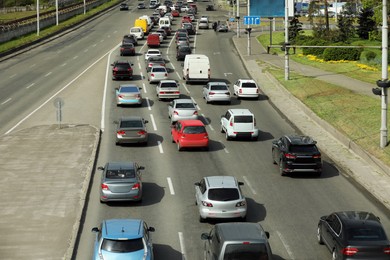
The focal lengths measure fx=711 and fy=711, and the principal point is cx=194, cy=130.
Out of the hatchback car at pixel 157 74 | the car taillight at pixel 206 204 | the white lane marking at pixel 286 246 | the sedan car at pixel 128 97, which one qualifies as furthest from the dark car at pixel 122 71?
the white lane marking at pixel 286 246

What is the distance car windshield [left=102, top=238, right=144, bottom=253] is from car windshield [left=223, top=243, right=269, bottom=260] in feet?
8.79

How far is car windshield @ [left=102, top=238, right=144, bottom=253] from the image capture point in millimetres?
20516

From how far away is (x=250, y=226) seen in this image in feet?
69.1

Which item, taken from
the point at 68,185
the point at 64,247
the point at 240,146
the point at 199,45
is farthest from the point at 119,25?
the point at 64,247

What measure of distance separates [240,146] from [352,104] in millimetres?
12227

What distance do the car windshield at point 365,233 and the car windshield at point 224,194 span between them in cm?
575

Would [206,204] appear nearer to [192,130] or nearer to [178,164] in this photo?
[178,164]

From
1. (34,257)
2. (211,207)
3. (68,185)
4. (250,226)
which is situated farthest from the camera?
(68,185)

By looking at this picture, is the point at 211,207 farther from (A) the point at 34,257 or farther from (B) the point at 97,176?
(B) the point at 97,176

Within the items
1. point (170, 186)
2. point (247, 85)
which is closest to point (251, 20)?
point (247, 85)

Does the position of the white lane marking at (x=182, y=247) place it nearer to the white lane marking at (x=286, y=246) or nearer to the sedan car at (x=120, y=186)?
the white lane marking at (x=286, y=246)

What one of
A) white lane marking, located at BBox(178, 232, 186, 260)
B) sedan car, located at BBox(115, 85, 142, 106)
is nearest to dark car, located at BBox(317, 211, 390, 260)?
white lane marking, located at BBox(178, 232, 186, 260)

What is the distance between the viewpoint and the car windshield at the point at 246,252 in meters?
19.6

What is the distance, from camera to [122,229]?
21.2 meters
